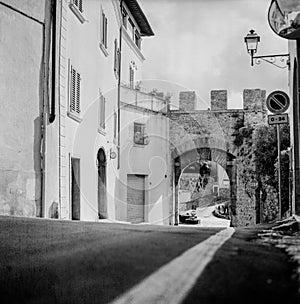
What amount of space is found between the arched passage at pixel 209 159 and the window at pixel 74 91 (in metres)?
5.26

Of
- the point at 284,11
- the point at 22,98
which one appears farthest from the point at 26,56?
Result: the point at 284,11

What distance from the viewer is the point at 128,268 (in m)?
0.91

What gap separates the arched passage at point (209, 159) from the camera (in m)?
9.84

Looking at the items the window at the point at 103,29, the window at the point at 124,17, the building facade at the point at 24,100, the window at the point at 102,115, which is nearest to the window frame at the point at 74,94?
the window at the point at 102,115

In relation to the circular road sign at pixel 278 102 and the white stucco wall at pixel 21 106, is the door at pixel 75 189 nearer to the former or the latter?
the white stucco wall at pixel 21 106

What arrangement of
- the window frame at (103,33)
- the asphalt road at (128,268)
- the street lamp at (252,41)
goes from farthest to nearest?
the window frame at (103,33)
the street lamp at (252,41)
the asphalt road at (128,268)

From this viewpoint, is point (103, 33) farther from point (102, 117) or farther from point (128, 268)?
point (128, 268)

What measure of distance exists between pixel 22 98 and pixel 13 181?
517mm

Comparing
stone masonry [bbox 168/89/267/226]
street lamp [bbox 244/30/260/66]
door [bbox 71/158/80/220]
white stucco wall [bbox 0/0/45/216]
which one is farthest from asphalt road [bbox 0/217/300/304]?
stone masonry [bbox 168/89/267/226]

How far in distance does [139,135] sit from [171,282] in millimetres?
6370

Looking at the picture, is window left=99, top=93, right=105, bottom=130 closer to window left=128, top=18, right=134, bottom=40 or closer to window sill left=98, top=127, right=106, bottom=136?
window sill left=98, top=127, right=106, bottom=136

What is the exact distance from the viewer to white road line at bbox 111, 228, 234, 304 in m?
0.83

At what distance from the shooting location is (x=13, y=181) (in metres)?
3.26

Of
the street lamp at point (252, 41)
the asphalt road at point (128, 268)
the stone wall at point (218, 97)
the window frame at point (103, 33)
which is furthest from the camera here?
the window frame at point (103, 33)
